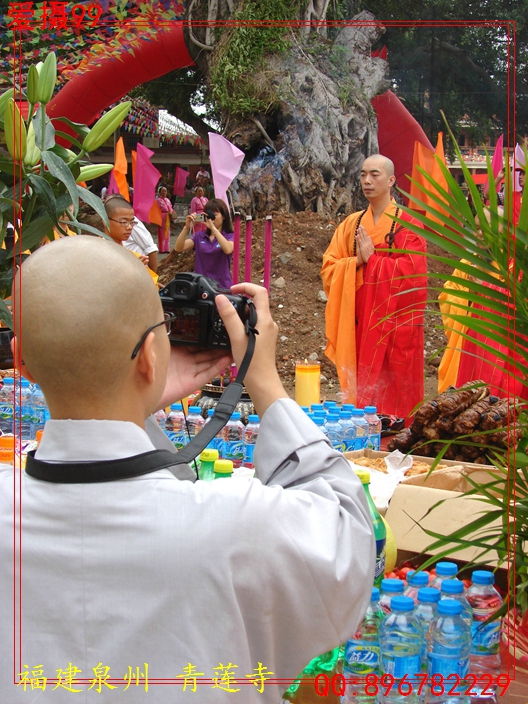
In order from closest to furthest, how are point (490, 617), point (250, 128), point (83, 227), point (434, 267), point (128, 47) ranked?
point (490, 617)
point (83, 227)
point (128, 47)
point (434, 267)
point (250, 128)

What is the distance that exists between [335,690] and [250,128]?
9038 millimetres

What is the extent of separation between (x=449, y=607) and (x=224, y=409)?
0.47 m

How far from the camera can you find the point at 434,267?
8719 millimetres

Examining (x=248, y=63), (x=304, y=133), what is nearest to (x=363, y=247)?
(x=304, y=133)

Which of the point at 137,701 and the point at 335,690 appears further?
the point at 335,690

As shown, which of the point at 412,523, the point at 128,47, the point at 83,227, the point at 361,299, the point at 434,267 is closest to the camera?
the point at 83,227

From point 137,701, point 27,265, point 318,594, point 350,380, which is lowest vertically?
point 350,380

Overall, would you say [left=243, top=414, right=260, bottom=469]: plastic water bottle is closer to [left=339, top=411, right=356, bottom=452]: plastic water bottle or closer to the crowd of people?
[left=339, top=411, right=356, bottom=452]: plastic water bottle

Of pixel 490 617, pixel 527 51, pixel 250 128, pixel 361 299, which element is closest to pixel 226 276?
pixel 361 299

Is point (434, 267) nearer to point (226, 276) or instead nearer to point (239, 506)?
point (226, 276)

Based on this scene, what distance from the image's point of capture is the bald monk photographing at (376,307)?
402 centimetres

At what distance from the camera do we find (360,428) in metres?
2.30

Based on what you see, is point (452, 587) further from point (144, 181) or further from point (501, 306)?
point (144, 181)

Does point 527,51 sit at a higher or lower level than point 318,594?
higher
